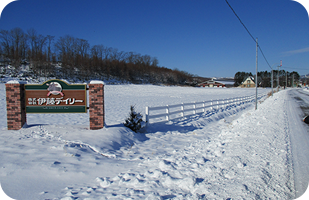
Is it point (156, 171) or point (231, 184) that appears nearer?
point (231, 184)

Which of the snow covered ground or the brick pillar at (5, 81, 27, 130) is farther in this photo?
the brick pillar at (5, 81, 27, 130)

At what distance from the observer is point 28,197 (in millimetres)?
3287

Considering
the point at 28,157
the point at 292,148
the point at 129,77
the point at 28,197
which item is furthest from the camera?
the point at 129,77

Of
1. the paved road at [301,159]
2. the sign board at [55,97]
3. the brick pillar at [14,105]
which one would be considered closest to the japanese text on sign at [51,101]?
the sign board at [55,97]

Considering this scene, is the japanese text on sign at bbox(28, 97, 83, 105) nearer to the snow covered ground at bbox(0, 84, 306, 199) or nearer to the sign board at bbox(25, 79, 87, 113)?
the sign board at bbox(25, 79, 87, 113)

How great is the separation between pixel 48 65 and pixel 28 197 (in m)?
65.8

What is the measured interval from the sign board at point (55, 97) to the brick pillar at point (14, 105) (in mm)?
275

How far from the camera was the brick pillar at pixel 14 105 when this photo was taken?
6.68 m

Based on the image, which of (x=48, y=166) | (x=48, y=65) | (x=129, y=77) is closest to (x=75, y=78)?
(x=48, y=65)

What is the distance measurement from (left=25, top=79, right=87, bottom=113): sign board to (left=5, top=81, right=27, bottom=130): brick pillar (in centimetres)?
27

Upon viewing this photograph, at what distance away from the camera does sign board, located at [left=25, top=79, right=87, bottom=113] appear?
7090 mm

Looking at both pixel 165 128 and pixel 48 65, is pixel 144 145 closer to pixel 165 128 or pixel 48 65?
pixel 165 128

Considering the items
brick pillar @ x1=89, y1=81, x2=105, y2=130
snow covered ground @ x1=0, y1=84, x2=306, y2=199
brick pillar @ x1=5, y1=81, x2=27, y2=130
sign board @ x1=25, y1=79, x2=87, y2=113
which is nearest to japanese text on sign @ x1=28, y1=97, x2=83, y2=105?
sign board @ x1=25, y1=79, x2=87, y2=113

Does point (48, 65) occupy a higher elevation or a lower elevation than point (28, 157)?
higher
